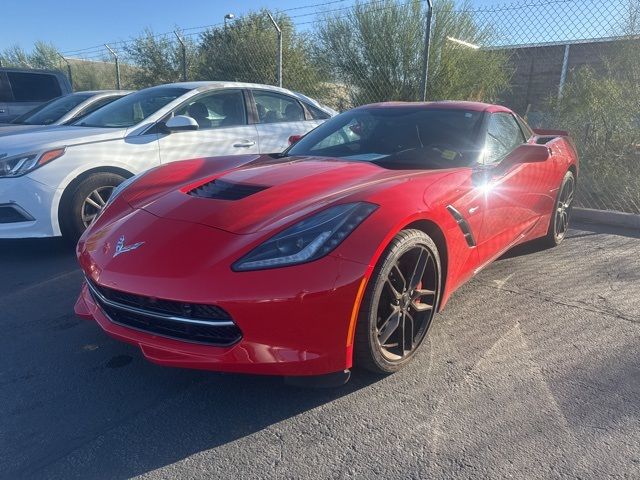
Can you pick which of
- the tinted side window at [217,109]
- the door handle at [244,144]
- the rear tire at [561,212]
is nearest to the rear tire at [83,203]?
the tinted side window at [217,109]

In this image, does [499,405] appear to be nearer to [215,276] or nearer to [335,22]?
[215,276]

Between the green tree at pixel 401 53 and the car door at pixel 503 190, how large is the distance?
22.1 ft

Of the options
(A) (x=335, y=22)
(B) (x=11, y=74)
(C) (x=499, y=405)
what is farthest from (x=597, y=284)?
(B) (x=11, y=74)

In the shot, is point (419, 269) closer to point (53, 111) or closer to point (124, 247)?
point (124, 247)

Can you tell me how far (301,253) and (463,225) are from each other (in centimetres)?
117

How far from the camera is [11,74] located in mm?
10094

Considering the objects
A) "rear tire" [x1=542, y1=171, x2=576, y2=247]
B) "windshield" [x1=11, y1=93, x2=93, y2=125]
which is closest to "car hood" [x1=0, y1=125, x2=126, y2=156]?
"windshield" [x1=11, y1=93, x2=93, y2=125]

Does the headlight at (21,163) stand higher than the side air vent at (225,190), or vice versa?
the side air vent at (225,190)

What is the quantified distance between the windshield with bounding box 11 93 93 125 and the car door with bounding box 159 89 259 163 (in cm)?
225

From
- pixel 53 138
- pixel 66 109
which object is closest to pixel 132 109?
pixel 53 138

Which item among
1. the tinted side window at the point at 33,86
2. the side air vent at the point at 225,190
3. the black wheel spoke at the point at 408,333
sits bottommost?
the black wheel spoke at the point at 408,333

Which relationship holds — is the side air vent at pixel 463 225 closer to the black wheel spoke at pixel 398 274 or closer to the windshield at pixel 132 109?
the black wheel spoke at pixel 398 274

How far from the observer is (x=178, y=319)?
2.15 meters

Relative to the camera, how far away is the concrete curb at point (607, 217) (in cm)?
562
